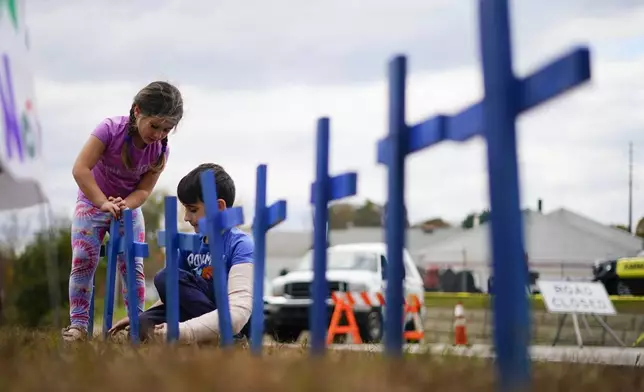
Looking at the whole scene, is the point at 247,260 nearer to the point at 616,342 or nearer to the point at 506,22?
the point at 506,22

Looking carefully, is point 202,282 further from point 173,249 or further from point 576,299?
point 576,299

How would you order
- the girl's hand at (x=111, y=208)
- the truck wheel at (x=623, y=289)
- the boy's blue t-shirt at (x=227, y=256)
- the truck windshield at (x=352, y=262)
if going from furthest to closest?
the truck wheel at (x=623, y=289) → the truck windshield at (x=352, y=262) → the girl's hand at (x=111, y=208) → the boy's blue t-shirt at (x=227, y=256)

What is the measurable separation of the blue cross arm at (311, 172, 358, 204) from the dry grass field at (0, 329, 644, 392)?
534mm

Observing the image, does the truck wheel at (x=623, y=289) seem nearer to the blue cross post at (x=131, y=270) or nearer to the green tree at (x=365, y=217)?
the blue cross post at (x=131, y=270)

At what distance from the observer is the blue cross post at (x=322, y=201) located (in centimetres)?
332

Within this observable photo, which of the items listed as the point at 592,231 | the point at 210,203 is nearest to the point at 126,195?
the point at 210,203

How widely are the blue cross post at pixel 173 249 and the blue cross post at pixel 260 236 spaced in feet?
1.46

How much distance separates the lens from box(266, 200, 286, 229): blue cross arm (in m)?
3.85

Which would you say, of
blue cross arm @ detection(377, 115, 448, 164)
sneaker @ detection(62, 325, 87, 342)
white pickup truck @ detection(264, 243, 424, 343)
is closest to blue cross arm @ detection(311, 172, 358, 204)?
blue cross arm @ detection(377, 115, 448, 164)

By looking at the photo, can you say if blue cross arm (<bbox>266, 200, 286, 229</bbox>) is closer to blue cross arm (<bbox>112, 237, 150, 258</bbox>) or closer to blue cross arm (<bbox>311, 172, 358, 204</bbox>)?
blue cross arm (<bbox>311, 172, 358, 204</bbox>)

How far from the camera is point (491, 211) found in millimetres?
2393

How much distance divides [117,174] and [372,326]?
425 inches

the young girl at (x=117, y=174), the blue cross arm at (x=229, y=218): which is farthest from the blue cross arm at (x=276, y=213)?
the young girl at (x=117, y=174)

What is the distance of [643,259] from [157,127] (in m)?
16.1
